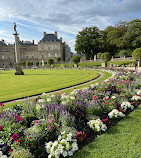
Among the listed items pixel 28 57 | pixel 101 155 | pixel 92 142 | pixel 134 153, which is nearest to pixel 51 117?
pixel 92 142

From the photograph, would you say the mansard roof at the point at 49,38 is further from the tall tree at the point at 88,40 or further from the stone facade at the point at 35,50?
the tall tree at the point at 88,40

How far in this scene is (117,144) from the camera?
3.58 m

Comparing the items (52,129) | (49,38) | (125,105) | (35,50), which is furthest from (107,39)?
(52,129)

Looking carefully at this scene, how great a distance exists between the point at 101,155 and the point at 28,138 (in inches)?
67.9

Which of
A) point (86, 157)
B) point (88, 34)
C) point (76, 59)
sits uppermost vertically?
point (88, 34)

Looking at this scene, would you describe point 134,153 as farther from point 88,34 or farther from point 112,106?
point 88,34

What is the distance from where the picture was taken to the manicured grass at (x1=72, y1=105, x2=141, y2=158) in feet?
10.6

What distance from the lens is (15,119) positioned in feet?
13.6

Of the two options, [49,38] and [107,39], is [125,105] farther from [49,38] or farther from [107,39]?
[49,38]

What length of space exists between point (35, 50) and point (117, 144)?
78.0 metres

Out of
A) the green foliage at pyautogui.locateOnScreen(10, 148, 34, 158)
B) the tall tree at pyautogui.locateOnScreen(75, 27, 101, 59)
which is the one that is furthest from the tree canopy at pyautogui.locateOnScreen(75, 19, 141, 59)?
the green foliage at pyautogui.locateOnScreen(10, 148, 34, 158)

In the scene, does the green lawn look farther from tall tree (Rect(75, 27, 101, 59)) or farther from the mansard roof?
the mansard roof

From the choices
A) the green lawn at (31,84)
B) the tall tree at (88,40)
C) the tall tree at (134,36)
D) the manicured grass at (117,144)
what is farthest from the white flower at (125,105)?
the tall tree at (88,40)

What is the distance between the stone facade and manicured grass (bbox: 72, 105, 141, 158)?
72.9 m
